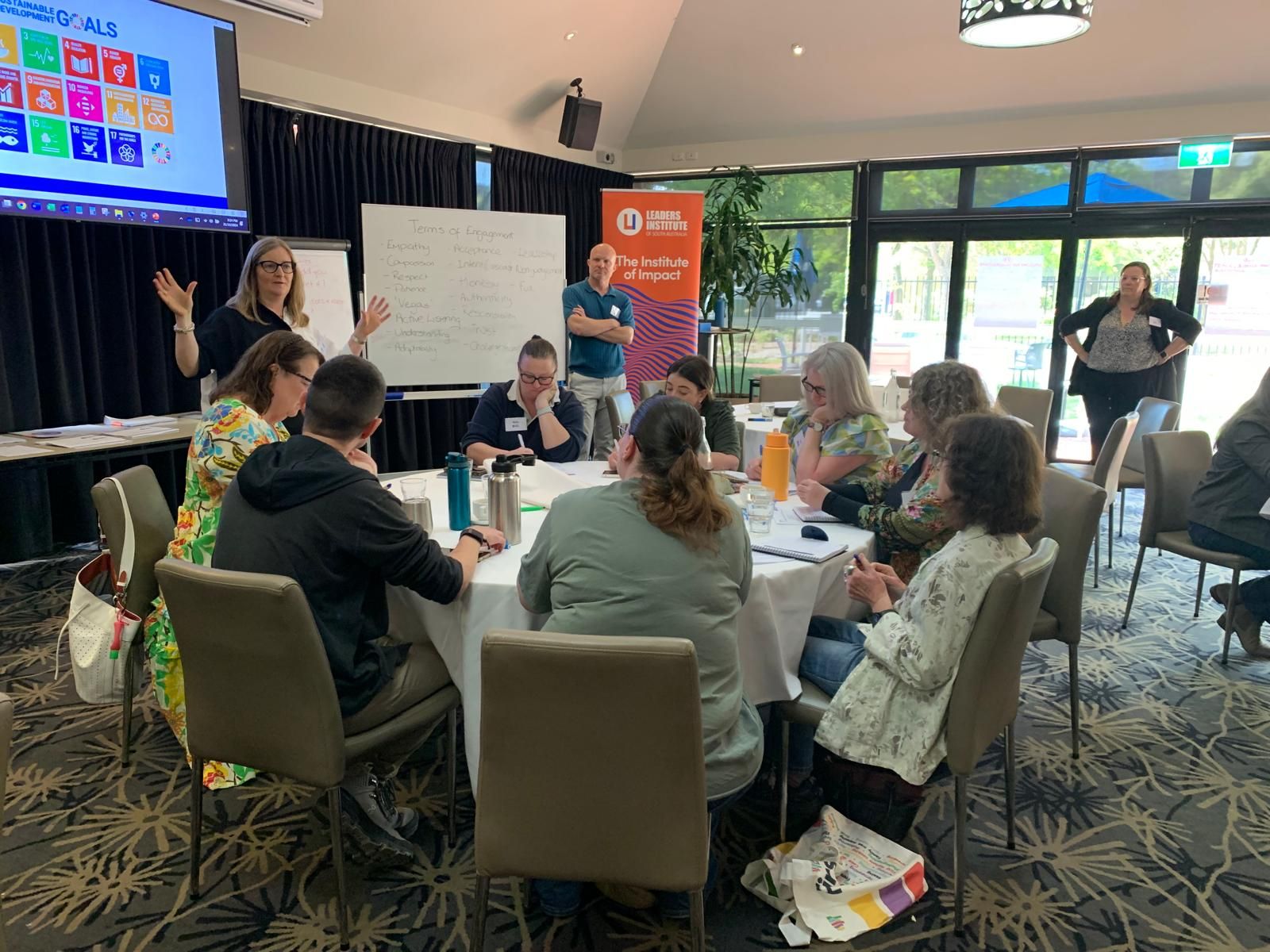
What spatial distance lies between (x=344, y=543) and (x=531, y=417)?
5.85ft

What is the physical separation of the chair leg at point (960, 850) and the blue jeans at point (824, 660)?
0.34 meters

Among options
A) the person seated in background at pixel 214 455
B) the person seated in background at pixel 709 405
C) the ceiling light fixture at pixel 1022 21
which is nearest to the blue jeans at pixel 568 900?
the person seated in background at pixel 214 455

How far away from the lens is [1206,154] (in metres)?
6.34

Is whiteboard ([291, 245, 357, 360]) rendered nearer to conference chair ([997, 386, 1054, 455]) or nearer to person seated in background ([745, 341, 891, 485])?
person seated in background ([745, 341, 891, 485])

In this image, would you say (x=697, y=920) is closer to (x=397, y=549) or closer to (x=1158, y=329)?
(x=397, y=549)

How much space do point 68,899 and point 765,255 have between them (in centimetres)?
681

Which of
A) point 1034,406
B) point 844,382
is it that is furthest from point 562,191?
point 844,382

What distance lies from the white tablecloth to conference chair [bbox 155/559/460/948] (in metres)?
0.24

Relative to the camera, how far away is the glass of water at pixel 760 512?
2.43 m

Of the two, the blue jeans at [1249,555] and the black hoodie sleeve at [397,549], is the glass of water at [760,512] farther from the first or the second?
the blue jeans at [1249,555]

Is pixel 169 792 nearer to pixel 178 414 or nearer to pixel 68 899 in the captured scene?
pixel 68 899

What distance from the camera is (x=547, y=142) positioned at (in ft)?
24.2

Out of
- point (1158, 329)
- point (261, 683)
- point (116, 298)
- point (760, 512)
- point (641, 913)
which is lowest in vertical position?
point (641, 913)

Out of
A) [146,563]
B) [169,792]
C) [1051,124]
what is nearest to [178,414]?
[146,563]
